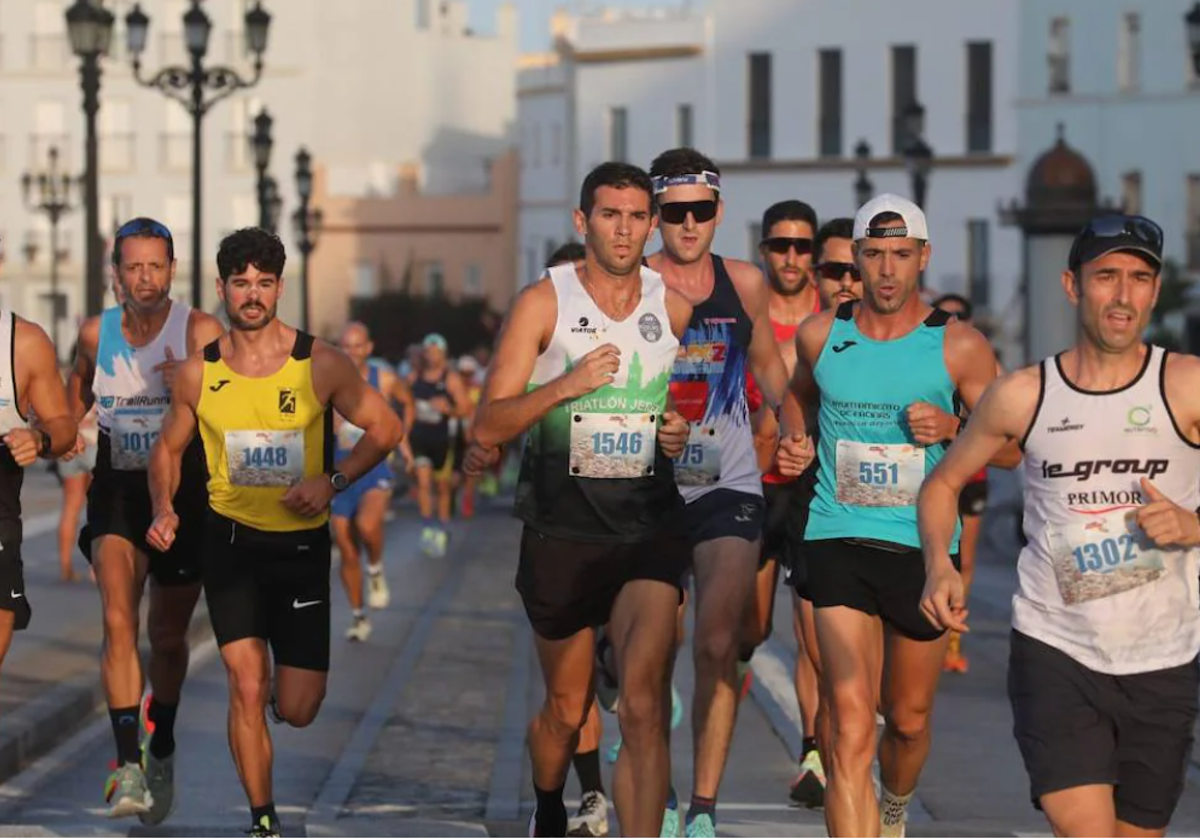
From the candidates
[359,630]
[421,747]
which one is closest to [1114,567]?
[421,747]

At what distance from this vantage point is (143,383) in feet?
37.0

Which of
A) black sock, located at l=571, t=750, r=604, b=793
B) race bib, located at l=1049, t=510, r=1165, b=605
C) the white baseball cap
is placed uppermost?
the white baseball cap

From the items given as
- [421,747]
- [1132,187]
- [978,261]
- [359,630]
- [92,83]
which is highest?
[1132,187]

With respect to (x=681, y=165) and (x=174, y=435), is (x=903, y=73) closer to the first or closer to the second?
(x=681, y=165)

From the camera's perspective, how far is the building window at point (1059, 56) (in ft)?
230

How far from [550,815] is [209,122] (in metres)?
82.9

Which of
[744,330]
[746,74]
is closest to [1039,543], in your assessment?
[744,330]

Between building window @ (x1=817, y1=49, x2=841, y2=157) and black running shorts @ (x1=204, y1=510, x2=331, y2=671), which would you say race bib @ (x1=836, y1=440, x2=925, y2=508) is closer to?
black running shorts @ (x1=204, y1=510, x2=331, y2=671)

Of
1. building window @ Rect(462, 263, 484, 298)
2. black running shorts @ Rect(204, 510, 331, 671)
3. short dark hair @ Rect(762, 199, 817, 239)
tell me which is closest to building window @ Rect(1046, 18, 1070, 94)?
building window @ Rect(462, 263, 484, 298)

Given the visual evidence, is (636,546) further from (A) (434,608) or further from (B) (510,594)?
(B) (510,594)

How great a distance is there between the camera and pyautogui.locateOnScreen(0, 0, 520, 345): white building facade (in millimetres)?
90375

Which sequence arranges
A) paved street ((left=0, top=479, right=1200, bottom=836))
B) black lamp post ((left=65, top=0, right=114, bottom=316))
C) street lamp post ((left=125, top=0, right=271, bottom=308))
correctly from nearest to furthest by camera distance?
paved street ((left=0, top=479, right=1200, bottom=836)) → black lamp post ((left=65, top=0, right=114, bottom=316)) → street lamp post ((left=125, top=0, right=271, bottom=308))

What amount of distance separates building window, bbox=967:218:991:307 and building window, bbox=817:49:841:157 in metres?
4.61

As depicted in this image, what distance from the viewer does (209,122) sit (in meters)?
91.3
